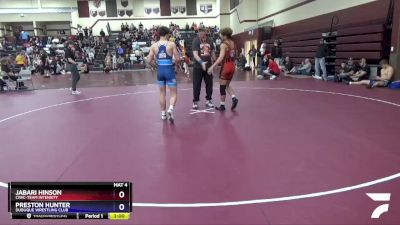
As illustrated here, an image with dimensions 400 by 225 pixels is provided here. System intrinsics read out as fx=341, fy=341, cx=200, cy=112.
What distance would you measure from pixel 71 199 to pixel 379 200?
267cm

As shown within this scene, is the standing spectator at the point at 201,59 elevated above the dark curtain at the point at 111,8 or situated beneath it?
situated beneath

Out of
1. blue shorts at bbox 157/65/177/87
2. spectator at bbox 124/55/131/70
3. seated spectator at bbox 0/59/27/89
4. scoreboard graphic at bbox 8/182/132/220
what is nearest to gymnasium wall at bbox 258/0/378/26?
blue shorts at bbox 157/65/177/87

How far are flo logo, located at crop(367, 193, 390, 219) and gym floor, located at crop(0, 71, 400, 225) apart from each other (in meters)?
0.04

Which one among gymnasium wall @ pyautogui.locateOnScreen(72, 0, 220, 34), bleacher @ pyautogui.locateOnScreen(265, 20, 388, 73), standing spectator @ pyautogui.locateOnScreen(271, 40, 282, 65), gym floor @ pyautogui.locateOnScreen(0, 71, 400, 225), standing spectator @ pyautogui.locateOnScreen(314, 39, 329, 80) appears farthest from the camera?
gymnasium wall @ pyautogui.locateOnScreen(72, 0, 220, 34)

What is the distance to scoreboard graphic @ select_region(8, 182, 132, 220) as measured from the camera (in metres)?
2.16

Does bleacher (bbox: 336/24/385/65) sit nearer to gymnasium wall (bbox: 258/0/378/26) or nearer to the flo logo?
gymnasium wall (bbox: 258/0/378/26)

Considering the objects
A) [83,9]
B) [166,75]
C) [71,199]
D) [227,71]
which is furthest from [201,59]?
[83,9]

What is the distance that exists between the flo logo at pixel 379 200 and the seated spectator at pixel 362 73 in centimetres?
925

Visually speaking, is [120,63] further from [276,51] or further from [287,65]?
[287,65]

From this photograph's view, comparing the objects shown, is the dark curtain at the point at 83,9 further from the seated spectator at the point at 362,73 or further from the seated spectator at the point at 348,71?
the seated spectator at the point at 362,73

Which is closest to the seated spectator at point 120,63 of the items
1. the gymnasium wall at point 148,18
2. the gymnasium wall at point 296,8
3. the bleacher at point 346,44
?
the gymnasium wall at point 296,8

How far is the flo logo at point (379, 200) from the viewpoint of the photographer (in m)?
2.91

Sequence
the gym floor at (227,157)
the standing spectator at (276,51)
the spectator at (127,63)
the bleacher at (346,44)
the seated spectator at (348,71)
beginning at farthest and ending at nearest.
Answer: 1. the spectator at (127,63)
2. the standing spectator at (276,51)
3. the seated spectator at (348,71)
4. the bleacher at (346,44)
5. the gym floor at (227,157)

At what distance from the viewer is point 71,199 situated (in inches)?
85.6
